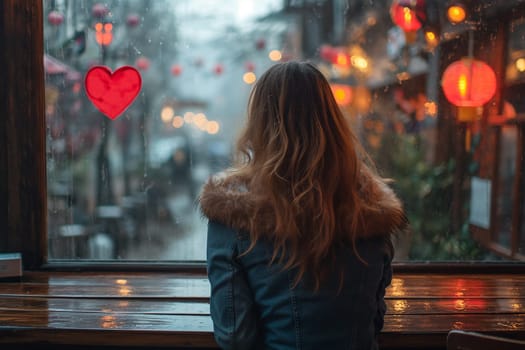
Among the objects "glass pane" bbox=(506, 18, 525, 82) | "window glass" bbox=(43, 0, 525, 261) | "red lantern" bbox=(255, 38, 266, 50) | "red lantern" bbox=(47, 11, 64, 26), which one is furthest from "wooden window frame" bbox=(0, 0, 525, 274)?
"red lantern" bbox=(255, 38, 266, 50)

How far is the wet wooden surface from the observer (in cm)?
160

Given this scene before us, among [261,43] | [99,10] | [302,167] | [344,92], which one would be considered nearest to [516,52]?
[99,10]

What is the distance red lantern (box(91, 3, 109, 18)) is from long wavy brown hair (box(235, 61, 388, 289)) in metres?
1.93

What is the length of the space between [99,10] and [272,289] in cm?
223

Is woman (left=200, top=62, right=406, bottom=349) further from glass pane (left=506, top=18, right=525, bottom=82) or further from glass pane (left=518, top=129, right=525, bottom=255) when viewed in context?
glass pane (left=506, top=18, right=525, bottom=82)

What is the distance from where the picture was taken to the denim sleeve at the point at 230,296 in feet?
4.26

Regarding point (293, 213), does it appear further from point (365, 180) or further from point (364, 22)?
point (364, 22)

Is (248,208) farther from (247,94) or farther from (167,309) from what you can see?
(167,309)

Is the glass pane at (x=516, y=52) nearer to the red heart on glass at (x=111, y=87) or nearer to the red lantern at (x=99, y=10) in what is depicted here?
the red heart on glass at (x=111, y=87)

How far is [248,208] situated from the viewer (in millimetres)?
1280

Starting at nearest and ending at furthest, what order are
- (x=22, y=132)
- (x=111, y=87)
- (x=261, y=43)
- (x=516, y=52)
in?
1. (x=22, y=132)
2. (x=111, y=87)
3. (x=516, y=52)
4. (x=261, y=43)

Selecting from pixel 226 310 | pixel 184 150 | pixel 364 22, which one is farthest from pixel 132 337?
pixel 184 150

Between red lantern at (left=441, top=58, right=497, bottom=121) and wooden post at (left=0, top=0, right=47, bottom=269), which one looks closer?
wooden post at (left=0, top=0, right=47, bottom=269)

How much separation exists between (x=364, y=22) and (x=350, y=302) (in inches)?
208
